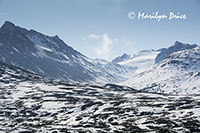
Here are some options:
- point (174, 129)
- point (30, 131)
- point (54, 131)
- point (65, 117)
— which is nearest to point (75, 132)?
point (54, 131)

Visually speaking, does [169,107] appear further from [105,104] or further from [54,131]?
[54,131]

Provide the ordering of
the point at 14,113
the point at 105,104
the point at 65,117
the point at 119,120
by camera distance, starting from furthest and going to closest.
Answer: the point at 105,104 → the point at 14,113 → the point at 65,117 → the point at 119,120

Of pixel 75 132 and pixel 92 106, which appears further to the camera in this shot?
pixel 92 106

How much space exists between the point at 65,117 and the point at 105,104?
102 ft

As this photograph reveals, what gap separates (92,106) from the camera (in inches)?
6309

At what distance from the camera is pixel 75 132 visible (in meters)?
90.6

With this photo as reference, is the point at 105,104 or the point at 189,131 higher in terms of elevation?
the point at 105,104

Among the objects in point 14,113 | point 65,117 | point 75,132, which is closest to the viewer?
point 75,132

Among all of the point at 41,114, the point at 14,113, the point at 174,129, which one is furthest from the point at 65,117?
the point at 174,129

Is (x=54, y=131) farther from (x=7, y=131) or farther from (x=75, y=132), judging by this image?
(x=7, y=131)

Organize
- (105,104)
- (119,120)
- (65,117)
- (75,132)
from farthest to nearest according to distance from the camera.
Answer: (105,104) → (65,117) → (119,120) → (75,132)

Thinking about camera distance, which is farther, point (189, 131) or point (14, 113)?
point (14, 113)

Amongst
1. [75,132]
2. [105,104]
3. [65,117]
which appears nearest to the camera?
[75,132]

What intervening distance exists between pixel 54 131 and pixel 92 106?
69.8 m
